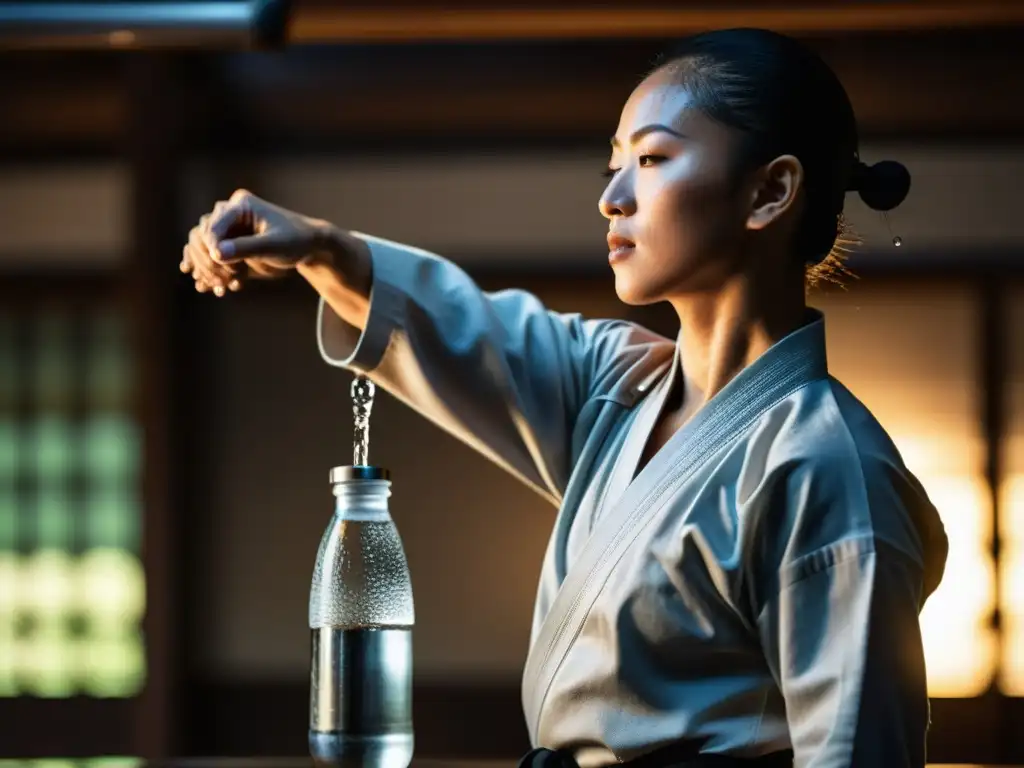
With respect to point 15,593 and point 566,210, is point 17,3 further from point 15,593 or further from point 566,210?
point 15,593

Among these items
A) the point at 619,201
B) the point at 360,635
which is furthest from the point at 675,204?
the point at 360,635

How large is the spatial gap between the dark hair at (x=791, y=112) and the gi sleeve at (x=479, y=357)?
344 millimetres

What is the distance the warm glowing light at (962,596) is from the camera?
5520mm

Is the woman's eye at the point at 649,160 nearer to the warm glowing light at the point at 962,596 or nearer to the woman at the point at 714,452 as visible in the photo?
the woman at the point at 714,452

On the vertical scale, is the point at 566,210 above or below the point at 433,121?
below

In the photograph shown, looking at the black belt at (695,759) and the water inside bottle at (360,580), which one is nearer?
the black belt at (695,759)

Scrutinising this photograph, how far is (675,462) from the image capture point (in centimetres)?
143

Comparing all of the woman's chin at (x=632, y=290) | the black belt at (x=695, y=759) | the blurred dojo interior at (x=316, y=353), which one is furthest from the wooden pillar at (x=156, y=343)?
the black belt at (x=695, y=759)

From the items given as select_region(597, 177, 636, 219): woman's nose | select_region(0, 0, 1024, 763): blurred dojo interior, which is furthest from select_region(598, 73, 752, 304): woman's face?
select_region(0, 0, 1024, 763): blurred dojo interior

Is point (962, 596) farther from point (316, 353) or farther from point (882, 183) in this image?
point (882, 183)

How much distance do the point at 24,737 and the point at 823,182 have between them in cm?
516

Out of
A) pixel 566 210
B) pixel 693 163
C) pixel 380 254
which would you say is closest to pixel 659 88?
pixel 693 163

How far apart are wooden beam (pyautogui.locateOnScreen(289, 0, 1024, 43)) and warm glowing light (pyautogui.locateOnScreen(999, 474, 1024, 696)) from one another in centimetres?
186

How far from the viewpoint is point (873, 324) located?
562 centimetres
